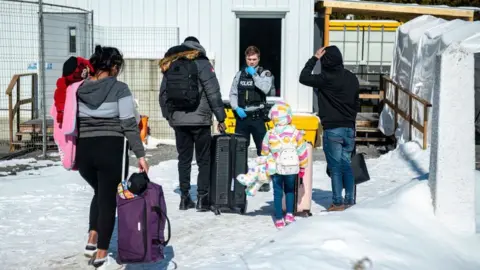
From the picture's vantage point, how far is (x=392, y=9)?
1612 cm

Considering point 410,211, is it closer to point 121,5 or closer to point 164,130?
point 164,130

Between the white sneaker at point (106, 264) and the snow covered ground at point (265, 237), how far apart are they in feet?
0.50

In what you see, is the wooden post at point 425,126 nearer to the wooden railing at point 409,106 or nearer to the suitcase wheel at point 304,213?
the wooden railing at point 409,106

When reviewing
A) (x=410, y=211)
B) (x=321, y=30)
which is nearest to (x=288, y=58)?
(x=321, y=30)

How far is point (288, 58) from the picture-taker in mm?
14961

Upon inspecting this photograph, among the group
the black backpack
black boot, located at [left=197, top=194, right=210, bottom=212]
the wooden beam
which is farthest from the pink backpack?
the wooden beam

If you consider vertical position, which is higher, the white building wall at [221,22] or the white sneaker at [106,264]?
the white building wall at [221,22]

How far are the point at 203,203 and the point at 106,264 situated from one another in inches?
91.8

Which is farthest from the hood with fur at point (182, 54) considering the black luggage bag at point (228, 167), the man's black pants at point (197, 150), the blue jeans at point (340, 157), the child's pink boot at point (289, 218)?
the child's pink boot at point (289, 218)

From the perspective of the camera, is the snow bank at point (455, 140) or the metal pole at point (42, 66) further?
the metal pole at point (42, 66)

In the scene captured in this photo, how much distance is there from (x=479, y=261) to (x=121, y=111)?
3.04 m

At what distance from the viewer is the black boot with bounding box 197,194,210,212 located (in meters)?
8.41

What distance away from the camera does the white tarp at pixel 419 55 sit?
42.7 ft

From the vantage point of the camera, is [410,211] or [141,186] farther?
[410,211]
